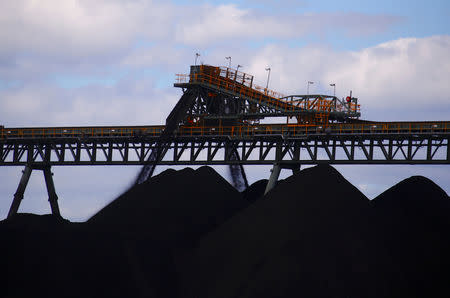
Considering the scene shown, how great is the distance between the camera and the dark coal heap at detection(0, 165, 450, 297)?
3108 centimetres

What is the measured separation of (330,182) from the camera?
38.5m

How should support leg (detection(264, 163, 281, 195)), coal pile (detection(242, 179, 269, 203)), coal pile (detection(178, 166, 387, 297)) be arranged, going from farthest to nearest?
coal pile (detection(242, 179, 269, 203)) < support leg (detection(264, 163, 281, 195)) < coal pile (detection(178, 166, 387, 297))

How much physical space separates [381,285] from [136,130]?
24743 millimetres

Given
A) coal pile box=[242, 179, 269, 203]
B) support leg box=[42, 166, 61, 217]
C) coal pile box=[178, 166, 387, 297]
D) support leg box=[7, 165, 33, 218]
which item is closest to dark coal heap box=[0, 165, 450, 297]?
coal pile box=[178, 166, 387, 297]

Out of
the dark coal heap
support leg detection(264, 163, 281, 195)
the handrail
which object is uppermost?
the handrail

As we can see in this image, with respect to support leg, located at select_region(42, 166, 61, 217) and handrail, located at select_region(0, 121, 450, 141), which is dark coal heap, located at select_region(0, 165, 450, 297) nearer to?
handrail, located at select_region(0, 121, 450, 141)

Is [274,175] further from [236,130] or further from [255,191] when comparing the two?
[255,191]

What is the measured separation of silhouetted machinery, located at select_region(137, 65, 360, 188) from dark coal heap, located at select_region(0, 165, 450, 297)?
7895mm

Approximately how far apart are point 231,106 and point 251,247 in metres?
18.7

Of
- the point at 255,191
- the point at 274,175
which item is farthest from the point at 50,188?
the point at 274,175

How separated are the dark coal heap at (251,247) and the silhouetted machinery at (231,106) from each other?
7895mm

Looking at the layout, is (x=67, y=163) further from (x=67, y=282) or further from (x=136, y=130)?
(x=67, y=282)

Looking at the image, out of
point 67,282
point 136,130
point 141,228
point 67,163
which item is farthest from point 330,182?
point 67,163

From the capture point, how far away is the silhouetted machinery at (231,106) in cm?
4875
